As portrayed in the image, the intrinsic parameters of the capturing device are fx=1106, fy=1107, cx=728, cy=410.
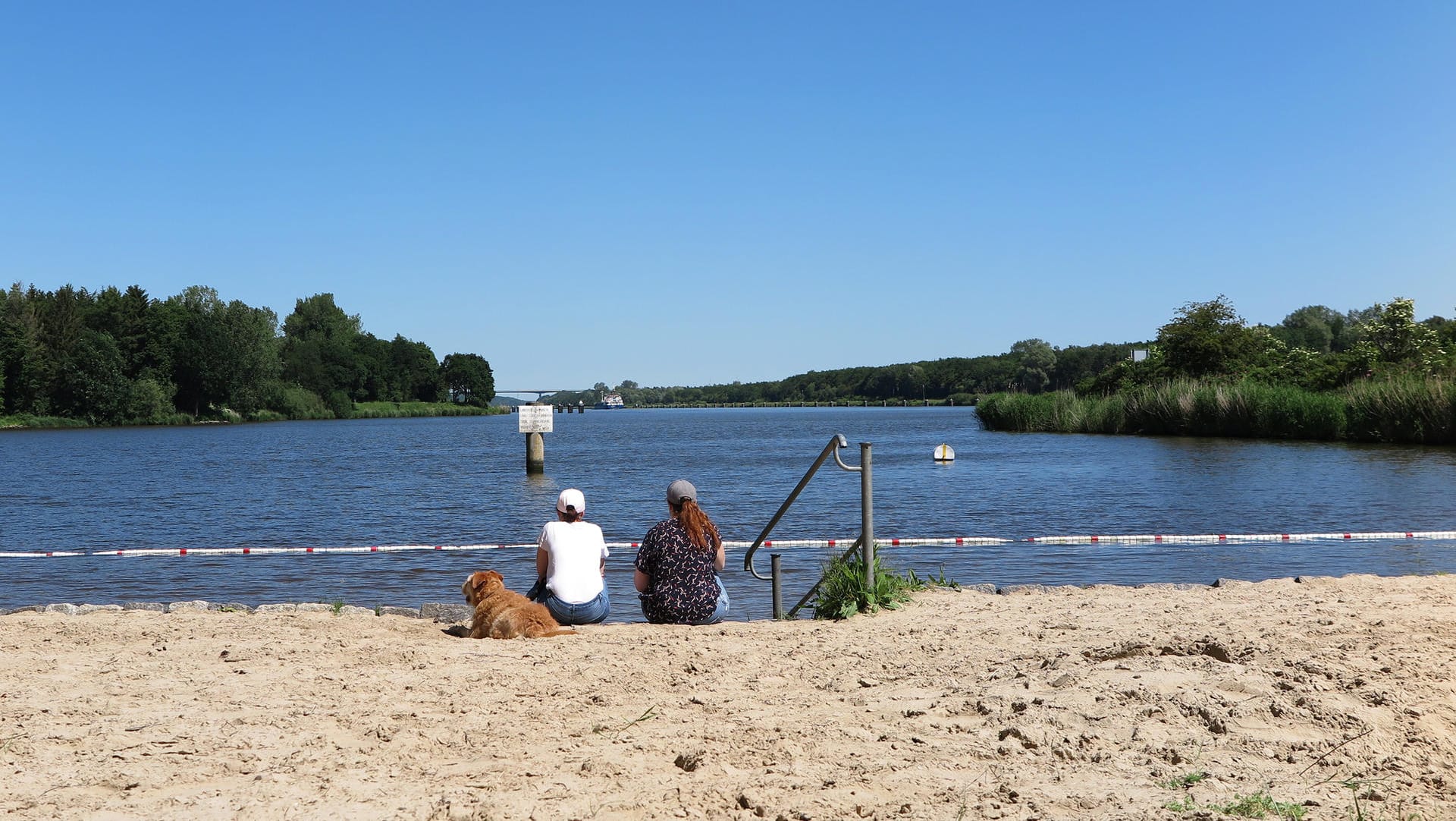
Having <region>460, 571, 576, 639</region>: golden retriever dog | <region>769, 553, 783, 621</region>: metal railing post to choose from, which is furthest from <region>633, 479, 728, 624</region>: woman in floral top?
<region>460, 571, 576, 639</region>: golden retriever dog

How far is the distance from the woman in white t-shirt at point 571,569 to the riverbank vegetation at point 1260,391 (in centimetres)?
3901

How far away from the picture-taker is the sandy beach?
4184 millimetres

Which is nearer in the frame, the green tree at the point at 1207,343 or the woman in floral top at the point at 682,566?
the woman in floral top at the point at 682,566

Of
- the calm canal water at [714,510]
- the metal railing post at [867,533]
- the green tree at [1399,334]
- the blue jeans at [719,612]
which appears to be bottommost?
the calm canal water at [714,510]

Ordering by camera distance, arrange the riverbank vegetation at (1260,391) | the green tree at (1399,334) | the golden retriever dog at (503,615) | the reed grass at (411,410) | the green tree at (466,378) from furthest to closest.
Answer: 1. the green tree at (466,378)
2. the reed grass at (411,410)
3. the green tree at (1399,334)
4. the riverbank vegetation at (1260,391)
5. the golden retriever dog at (503,615)

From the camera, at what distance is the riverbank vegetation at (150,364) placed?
9525cm

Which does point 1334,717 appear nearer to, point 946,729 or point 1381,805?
point 1381,805

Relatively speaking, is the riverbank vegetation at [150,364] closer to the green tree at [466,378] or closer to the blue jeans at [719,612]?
the green tree at [466,378]

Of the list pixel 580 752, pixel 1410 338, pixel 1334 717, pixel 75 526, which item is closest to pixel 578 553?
pixel 580 752

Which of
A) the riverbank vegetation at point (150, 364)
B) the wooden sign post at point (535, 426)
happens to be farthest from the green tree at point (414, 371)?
the wooden sign post at point (535, 426)

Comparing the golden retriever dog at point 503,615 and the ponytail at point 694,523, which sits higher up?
the ponytail at point 694,523

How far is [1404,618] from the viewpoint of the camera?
6.56m

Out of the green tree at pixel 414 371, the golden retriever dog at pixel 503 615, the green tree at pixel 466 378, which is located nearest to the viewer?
the golden retriever dog at pixel 503 615

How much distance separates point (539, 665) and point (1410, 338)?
7308 cm
